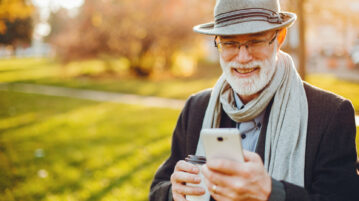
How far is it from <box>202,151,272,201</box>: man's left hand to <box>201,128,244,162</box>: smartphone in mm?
25

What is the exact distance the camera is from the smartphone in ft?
4.49

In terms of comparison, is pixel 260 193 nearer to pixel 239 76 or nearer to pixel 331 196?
pixel 331 196

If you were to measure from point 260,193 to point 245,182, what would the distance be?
14cm

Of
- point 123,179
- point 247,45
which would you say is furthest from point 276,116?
point 123,179

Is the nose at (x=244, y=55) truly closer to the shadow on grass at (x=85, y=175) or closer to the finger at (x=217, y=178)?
the finger at (x=217, y=178)

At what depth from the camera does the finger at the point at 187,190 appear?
1.74 metres

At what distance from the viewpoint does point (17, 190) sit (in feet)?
15.2

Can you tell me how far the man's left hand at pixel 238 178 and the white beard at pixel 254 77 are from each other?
0.67m

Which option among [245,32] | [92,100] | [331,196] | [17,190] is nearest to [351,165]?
[331,196]

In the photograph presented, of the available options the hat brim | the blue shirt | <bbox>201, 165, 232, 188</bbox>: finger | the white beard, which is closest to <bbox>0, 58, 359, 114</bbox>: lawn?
the blue shirt

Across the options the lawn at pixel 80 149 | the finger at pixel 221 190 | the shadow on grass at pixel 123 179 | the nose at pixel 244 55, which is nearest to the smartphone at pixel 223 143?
the finger at pixel 221 190

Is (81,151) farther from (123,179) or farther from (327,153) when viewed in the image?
(327,153)

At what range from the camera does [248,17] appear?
A: 1.96 metres

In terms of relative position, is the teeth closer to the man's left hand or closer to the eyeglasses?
the eyeglasses
